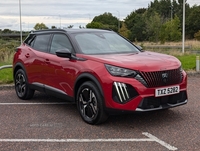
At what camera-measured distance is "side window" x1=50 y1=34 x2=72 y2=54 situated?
6165mm

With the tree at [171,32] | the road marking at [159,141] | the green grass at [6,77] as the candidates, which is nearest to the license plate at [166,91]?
the road marking at [159,141]

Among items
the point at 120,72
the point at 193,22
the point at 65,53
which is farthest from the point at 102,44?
the point at 193,22

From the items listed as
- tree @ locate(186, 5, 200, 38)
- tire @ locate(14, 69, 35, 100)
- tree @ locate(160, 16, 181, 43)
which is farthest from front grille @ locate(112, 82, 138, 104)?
tree @ locate(186, 5, 200, 38)

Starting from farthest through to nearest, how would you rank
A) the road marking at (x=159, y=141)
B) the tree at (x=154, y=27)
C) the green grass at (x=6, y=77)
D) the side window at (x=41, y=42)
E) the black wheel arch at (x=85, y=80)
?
the tree at (x=154, y=27)
the green grass at (x=6, y=77)
the side window at (x=41, y=42)
the black wheel arch at (x=85, y=80)
the road marking at (x=159, y=141)

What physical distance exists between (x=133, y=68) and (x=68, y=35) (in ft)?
5.90

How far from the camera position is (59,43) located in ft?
21.1

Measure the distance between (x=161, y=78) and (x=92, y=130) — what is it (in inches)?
55.5

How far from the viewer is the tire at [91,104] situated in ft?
17.0

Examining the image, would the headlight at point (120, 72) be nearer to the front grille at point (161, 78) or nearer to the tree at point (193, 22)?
the front grille at point (161, 78)

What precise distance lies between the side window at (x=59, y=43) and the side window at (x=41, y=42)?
0.88 ft

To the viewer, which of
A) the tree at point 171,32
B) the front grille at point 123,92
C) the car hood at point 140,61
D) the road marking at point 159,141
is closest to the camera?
the road marking at point 159,141

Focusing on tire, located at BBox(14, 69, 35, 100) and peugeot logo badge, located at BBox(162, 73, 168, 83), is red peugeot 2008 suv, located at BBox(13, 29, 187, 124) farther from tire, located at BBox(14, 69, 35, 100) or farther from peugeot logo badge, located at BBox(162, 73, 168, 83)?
tire, located at BBox(14, 69, 35, 100)

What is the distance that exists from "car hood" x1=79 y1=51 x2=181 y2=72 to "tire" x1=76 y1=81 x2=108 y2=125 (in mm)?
494

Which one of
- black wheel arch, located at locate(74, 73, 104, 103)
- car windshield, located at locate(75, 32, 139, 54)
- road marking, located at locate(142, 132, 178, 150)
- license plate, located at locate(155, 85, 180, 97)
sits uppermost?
car windshield, located at locate(75, 32, 139, 54)
